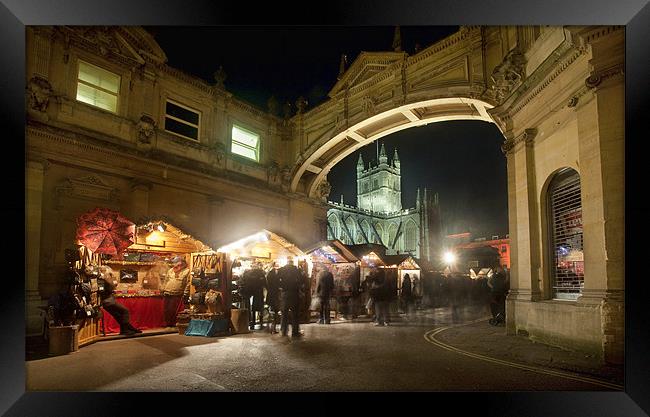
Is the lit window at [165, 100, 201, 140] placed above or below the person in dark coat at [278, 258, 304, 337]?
above

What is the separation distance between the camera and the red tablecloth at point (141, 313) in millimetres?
10016

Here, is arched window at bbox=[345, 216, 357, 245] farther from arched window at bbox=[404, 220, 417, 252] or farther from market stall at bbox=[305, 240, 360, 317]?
market stall at bbox=[305, 240, 360, 317]

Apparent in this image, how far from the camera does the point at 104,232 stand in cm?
920

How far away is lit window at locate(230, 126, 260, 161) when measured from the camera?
→ 18.8 metres

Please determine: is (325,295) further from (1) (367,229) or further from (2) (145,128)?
(1) (367,229)

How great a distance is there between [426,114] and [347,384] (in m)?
14.0

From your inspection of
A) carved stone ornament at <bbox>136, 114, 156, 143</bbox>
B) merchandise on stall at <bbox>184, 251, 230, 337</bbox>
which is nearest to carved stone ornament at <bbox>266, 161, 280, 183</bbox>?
carved stone ornament at <bbox>136, 114, 156, 143</bbox>

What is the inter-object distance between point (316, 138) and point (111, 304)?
13.1 metres

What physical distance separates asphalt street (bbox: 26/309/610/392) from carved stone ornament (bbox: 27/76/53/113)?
26.0ft
